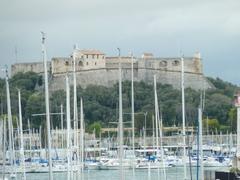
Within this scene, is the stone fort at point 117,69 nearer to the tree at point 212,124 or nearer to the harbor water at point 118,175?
the tree at point 212,124

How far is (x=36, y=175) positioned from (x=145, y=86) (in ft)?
201

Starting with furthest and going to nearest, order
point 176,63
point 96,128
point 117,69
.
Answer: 1. point 176,63
2. point 117,69
3. point 96,128

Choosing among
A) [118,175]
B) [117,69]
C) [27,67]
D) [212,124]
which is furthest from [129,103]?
[27,67]

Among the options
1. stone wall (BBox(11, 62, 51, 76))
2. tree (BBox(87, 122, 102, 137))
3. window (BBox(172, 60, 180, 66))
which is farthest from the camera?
stone wall (BBox(11, 62, 51, 76))

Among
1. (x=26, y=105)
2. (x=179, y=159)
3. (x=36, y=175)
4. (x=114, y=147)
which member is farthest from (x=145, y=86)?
→ (x=36, y=175)

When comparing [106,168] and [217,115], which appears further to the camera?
[217,115]

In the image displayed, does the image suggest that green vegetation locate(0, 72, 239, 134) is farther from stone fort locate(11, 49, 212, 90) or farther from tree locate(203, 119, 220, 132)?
stone fort locate(11, 49, 212, 90)

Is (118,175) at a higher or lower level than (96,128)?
lower

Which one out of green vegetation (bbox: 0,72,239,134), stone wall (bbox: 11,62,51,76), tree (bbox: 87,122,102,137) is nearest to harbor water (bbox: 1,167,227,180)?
green vegetation (bbox: 0,72,239,134)

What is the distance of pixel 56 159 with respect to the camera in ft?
197

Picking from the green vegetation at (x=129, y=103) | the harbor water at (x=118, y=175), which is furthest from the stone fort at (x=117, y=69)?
the harbor water at (x=118, y=175)

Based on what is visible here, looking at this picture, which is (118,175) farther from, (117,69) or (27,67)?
(27,67)

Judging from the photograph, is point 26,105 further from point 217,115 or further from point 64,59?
point 64,59

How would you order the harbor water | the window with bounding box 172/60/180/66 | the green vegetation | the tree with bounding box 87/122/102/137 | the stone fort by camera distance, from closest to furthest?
the harbor water
the tree with bounding box 87/122/102/137
the green vegetation
the stone fort
the window with bounding box 172/60/180/66
